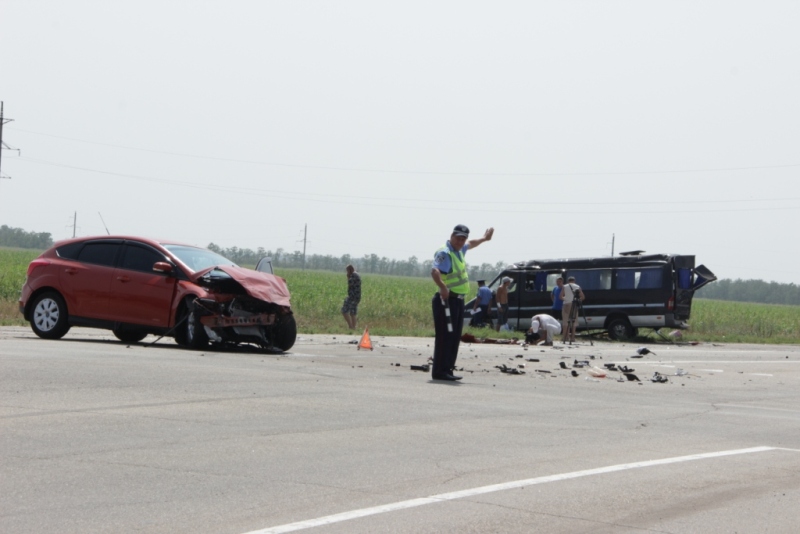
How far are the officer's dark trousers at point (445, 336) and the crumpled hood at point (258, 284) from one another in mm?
3303

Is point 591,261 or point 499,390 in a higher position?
point 591,261

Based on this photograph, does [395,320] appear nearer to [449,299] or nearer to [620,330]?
[620,330]

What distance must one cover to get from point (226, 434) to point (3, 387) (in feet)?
10.0

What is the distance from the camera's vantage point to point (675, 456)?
27.2 feet

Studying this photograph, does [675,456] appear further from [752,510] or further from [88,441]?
[88,441]

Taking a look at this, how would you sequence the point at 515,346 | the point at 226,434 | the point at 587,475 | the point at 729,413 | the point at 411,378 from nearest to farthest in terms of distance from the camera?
the point at 587,475
the point at 226,434
the point at 729,413
the point at 411,378
the point at 515,346

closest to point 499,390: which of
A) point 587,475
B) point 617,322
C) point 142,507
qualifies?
point 587,475

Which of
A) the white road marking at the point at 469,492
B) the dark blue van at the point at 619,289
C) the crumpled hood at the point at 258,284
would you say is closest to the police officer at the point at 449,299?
the crumpled hood at the point at 258,284

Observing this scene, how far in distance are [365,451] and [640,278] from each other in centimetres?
2401

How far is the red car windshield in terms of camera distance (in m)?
16.3

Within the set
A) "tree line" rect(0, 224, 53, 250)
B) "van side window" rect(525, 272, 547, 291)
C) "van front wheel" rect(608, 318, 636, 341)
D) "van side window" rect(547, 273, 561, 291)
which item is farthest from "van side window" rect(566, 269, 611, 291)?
"tree line" rect(0, 224, 53, 250)

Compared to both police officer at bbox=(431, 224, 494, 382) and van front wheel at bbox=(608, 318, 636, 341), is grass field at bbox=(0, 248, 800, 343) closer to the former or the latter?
van front wheel at bbox=(608, 318, 636, 341)

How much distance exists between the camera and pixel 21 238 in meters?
146

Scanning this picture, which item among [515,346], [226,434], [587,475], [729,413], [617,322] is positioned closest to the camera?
[587,475]
